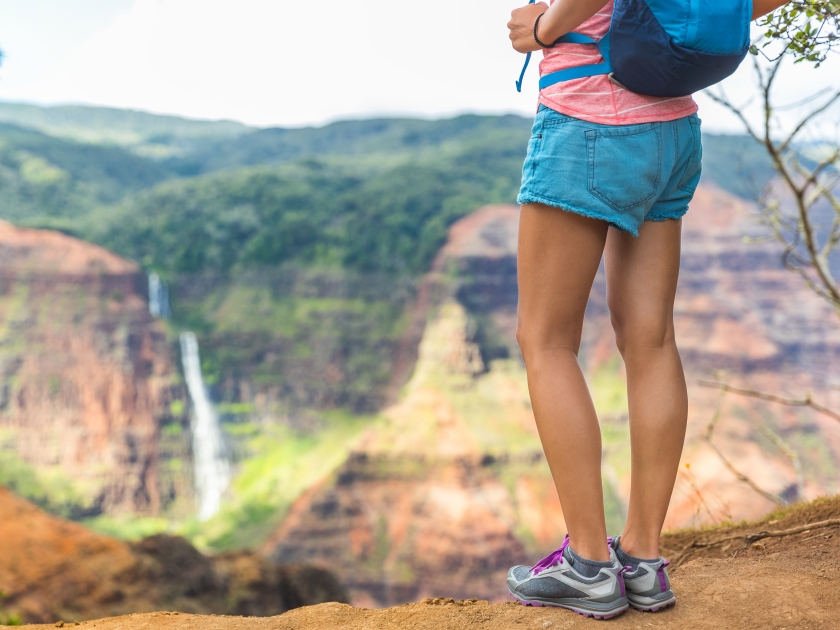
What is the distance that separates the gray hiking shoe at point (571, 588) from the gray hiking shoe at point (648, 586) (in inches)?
1.1

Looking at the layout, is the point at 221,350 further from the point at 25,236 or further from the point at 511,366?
the point at 511,366

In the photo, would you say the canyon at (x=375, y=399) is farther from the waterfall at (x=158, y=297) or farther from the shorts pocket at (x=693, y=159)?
the shorts pocket at (x=693, y=159)

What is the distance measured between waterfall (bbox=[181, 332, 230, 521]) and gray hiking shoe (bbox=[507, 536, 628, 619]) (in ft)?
111

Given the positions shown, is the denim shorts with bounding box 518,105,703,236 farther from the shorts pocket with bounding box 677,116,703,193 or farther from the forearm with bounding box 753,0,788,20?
the forearm with bounding box 753,0,788,20

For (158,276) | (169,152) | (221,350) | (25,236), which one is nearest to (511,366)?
(221,350)

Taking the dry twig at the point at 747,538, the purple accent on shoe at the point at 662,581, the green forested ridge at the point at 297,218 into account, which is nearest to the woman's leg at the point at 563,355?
the purple accent on shoe at the point at 662,581

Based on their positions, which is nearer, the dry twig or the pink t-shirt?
the pink t-shirt

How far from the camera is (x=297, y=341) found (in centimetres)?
3819

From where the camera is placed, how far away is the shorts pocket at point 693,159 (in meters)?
1.37

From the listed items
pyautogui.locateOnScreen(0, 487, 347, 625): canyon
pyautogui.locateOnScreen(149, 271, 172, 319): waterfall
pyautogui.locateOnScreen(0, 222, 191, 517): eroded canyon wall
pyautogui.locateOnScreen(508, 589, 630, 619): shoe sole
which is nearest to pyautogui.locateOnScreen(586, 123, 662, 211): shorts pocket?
pyautogui.locateOnScreen(508, 589, 630, 619): shoe sole

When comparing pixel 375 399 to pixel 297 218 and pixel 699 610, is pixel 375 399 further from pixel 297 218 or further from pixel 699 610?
pixel 699 610

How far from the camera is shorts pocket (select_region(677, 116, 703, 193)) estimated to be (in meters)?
1.37

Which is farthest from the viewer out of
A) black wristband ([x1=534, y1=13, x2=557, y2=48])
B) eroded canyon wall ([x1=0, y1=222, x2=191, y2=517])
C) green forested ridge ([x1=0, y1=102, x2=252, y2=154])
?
green forested ridge ([x1=0, y1=102, x2=252, y2=154])

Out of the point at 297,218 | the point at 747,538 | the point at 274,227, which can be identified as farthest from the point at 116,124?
the point at 747,538
